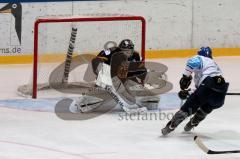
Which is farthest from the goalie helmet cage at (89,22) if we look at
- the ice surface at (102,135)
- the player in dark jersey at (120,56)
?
the player in dark jersey at (120,56)

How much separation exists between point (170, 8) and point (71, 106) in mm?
3577

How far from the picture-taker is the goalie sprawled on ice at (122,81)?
8.62m

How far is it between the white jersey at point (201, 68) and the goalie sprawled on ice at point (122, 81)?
1247mm

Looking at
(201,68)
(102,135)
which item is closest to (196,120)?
(201,68)

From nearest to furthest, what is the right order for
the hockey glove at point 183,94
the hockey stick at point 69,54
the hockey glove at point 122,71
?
1. the hockey glove at point 183,94
2. the hockey glove at point 122,71
3. the hockey stick at point 69,54

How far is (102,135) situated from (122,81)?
1.19 m

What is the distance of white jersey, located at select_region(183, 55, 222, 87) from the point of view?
24.5ft

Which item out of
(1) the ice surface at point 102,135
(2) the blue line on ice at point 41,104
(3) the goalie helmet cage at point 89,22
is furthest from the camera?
(3) the goalie helmet cage at point 89,22

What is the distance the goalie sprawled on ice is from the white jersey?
125 cm

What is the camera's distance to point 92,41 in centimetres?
1011

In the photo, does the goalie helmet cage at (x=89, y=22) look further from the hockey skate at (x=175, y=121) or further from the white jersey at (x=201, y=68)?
the white jersey at (x=201, y=68)

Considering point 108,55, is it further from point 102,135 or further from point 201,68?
point 201,68

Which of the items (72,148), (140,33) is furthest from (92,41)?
(72,148)

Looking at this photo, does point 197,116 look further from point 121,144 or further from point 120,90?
point 120,90
